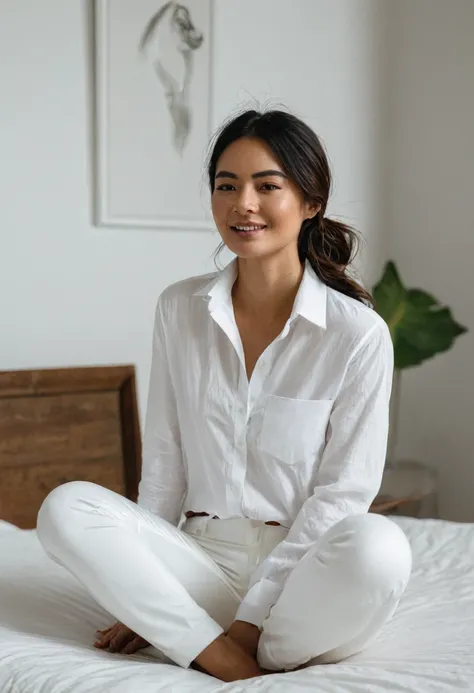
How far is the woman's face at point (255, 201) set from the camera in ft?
4.99

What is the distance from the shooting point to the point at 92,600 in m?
1.64

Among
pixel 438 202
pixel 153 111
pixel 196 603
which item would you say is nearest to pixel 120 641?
pixel 196 603

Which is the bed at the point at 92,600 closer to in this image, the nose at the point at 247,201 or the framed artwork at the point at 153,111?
the framed artwork at the point at 153,111

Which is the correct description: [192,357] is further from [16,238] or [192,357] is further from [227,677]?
[16,238]

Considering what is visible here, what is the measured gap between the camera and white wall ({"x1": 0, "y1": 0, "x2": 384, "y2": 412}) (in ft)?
7.43

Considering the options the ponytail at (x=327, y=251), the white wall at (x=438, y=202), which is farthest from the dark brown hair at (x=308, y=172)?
the white wall at (x=438, y=202)

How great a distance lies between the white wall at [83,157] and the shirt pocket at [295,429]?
99cm

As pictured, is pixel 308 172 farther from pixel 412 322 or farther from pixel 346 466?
pixel 412 322

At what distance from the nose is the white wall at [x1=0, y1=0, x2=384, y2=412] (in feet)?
3.04

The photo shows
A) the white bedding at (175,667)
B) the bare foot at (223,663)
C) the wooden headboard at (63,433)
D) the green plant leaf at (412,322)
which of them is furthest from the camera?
the green plant leaf at (412,322)

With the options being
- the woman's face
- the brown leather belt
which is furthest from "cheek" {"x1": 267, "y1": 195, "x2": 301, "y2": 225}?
the brown leather belt

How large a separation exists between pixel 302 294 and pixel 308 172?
0.66 feet

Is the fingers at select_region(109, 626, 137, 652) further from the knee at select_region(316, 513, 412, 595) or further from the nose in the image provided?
the nose

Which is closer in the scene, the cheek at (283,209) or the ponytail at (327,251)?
the cheek at (283,209)
